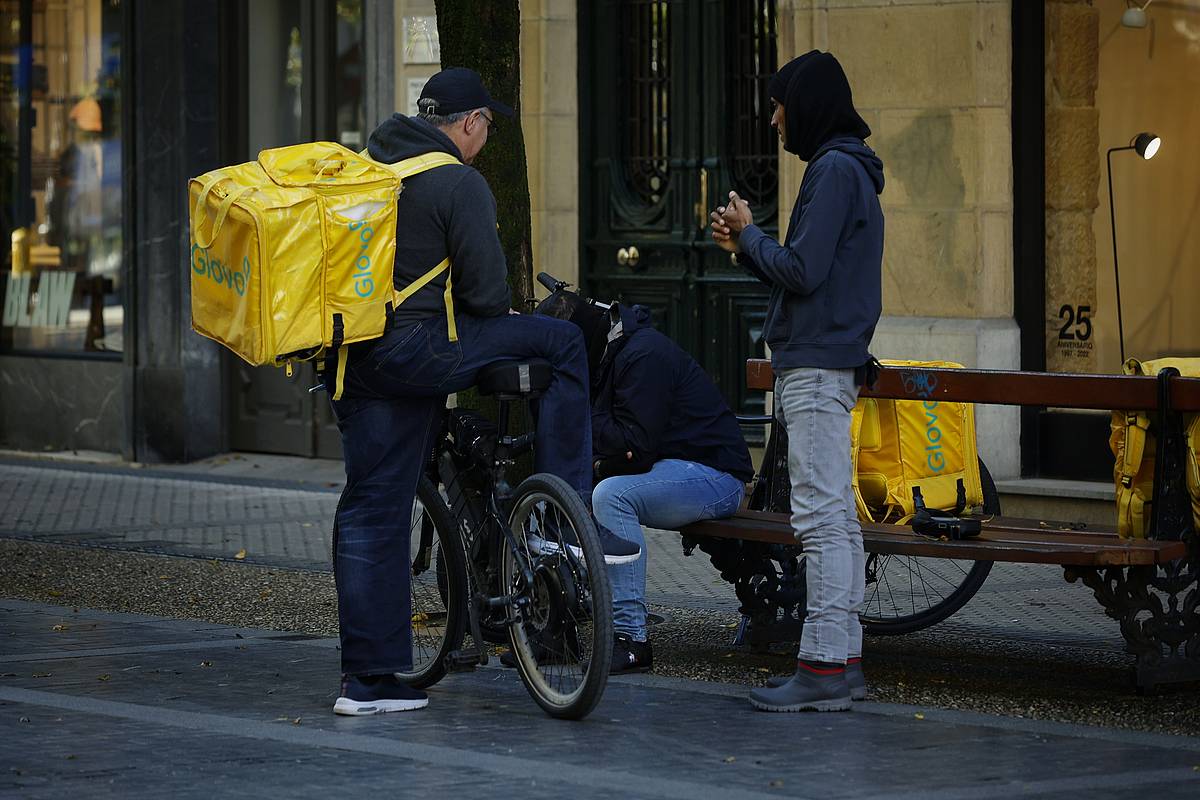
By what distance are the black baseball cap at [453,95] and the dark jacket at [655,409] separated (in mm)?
986

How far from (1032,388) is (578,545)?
5.12ft

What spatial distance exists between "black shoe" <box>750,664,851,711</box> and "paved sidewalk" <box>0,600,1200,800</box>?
7 centimetres

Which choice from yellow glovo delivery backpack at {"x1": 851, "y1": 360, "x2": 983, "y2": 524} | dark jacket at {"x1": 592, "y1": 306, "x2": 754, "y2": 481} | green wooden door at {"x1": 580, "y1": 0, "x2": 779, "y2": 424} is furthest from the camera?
green wooden door at {"x1": 580, "y1": 0, "x2": 779, "y2": 424}

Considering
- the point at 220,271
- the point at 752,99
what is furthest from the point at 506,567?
the point at 752,99

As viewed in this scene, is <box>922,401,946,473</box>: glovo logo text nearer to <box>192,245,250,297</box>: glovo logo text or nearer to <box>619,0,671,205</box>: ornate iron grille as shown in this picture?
<box>192,245,250,297</box>: glovo logo text

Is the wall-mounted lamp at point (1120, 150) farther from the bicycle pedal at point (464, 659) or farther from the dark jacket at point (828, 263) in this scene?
the bicycle pedal at point (464, 659)

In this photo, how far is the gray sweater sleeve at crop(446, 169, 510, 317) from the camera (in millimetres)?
6184

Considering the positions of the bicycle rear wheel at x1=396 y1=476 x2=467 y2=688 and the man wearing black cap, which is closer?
the man wearing black cap

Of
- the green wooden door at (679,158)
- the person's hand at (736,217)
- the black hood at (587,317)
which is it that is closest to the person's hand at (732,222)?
the person's hand at (736,217)

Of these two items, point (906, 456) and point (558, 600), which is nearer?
point (558, 600)

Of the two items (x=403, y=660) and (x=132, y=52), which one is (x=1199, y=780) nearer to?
(x=403, y=660)

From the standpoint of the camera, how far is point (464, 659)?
6402 millimetres

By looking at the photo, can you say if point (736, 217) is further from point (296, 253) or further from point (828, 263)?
point (296, 253)

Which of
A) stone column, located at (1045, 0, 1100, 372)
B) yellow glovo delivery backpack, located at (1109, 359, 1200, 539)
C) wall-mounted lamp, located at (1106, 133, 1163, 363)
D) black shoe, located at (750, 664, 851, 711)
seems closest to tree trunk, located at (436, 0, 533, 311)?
black shoe, located at (750, 664, 851, 711)
